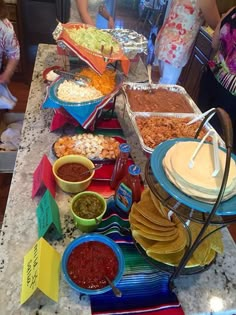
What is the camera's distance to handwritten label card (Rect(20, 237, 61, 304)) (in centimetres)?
59

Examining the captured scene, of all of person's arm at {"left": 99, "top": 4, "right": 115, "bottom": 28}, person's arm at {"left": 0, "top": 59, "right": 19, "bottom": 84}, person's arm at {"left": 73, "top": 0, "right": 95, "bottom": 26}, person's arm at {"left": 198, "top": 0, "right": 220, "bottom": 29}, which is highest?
person's arm at {"left": 198, "top": 0, "right": 220, "bottom": 29}

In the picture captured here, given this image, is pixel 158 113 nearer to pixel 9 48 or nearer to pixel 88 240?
pixel 88 240

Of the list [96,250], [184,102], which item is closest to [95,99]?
[184,102]

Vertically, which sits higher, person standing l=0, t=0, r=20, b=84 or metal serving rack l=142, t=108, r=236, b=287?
metal serving rack l=142, t=108, r=236, b=287

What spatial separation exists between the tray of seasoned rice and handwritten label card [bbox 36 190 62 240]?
15.1 inches

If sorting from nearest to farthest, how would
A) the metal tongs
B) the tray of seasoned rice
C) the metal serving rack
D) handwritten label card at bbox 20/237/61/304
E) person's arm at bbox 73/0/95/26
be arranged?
the metal serving rack, handwritten label card at bbox 20/237/61/304, the tray of seasoned rice, the metal tongs, person's arm at bbox 73/0/95/26

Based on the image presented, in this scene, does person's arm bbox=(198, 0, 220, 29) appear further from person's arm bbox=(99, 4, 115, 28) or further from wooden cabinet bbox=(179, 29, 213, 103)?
wooden cabinet bbox=(179, 29, 213, 103)

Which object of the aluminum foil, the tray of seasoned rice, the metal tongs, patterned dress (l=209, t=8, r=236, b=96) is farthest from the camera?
patterned dress (l=209, t=8, r=236, b=96)

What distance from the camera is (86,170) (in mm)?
885

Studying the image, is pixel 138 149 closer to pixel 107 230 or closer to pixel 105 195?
pixel 105 195

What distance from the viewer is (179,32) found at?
71.2 inches

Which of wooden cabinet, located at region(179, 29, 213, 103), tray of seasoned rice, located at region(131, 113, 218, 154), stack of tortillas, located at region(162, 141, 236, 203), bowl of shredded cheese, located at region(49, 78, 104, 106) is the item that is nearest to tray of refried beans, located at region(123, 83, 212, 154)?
tray of seasoned rice, located at region(131, 113, 218, 154)

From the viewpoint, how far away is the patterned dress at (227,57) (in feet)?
4.79

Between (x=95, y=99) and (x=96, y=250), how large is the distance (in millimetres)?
579
